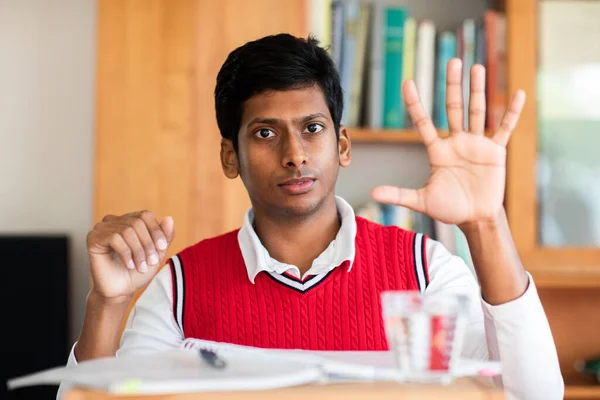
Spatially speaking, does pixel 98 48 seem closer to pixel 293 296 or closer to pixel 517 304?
pixel 293 296

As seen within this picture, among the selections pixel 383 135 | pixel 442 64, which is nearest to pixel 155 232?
pixel 383 135

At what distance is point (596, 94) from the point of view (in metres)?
2.12

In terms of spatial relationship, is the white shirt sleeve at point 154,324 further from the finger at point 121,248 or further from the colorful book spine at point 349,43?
the colorful book spine at point 349,43

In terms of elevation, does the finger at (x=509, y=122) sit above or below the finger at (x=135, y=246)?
above

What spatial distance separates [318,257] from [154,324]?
0.28 meters

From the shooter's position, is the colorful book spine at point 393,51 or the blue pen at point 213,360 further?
the colorful book spine at point 393,51

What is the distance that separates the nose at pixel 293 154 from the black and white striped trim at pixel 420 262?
0.24 meters

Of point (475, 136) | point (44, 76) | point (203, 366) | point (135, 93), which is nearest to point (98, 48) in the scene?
point (135, 93)

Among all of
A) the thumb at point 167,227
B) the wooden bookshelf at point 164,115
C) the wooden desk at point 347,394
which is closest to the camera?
the wooden desk at point 347,394

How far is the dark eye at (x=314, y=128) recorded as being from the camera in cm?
127

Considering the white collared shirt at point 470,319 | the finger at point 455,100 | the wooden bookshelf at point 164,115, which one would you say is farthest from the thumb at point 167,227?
the wooden bookshelf at point 164,115

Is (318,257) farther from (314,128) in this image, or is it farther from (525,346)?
(525,346)

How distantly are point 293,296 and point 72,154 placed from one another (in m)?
1.30

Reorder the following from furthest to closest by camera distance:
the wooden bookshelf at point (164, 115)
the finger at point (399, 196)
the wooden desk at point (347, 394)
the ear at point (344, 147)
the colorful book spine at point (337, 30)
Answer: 1. the colorful book spine at point (337, 30)
2. the wooden bookshelf at point (164, 115)
3. the ear at point (344, 147)
4. the finger at point (399, 196)
5. the wooden desk at point (347, 394)
